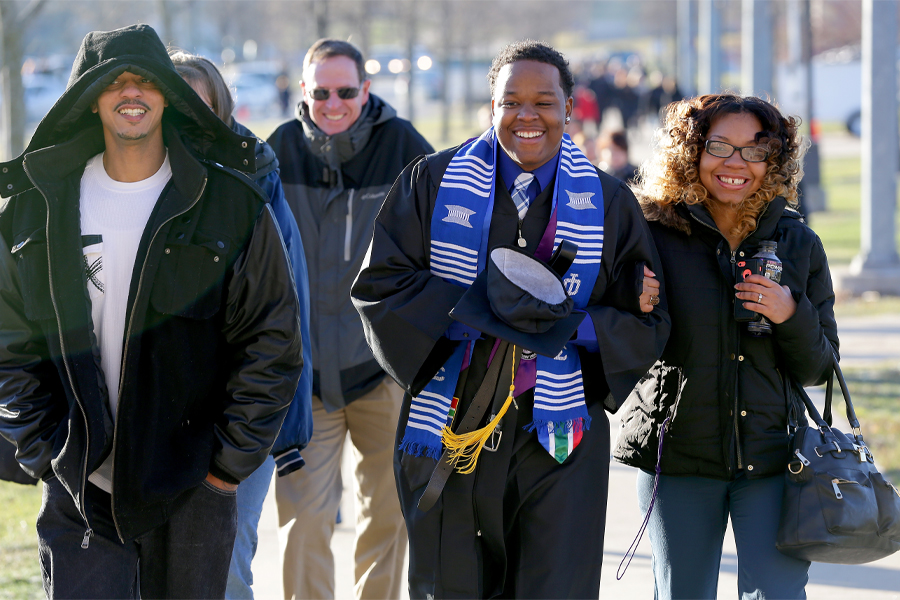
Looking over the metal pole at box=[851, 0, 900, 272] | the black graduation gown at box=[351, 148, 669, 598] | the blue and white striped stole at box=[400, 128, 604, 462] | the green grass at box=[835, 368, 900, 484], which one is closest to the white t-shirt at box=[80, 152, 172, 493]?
the black graduation gown at box=[351, 148, 669, 598]

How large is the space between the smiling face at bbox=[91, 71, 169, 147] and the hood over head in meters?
0.04

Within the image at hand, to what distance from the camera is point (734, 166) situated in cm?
354

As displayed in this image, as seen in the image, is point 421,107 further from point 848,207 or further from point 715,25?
point 848,207

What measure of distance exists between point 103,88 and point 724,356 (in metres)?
2.08

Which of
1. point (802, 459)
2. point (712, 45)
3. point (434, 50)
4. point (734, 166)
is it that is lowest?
point (802, 459)

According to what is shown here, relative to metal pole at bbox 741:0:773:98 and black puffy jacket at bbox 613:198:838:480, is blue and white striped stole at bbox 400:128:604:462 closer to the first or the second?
black puffy jacket at bbox 613:198:838:480

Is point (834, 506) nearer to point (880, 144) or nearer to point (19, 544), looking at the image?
point (19, 544)

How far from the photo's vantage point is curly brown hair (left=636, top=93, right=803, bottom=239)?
11.7 ft

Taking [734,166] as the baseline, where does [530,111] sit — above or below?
above

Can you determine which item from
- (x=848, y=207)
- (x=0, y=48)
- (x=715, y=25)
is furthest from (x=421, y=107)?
(x=0, y=48)

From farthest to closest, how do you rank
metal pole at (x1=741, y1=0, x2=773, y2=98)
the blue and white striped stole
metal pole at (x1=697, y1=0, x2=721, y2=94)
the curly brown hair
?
metal pole at (x1=697, y1=0, x2=721, y2=94), metal pole at (x1=741, y1=0, x2=773, y2=98), the curly brown hair, the blue and white striped stole

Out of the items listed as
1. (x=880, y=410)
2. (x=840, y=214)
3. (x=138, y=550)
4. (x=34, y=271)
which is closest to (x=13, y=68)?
(x=34, y=271)

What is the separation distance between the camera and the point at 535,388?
3129 mm

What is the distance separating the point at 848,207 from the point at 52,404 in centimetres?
1615
